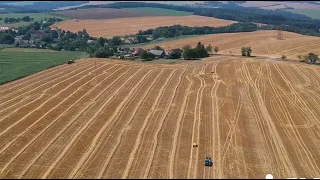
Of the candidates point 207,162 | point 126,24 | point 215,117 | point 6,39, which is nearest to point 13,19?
point 126,24

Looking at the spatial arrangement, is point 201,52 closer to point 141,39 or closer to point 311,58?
point 311,58

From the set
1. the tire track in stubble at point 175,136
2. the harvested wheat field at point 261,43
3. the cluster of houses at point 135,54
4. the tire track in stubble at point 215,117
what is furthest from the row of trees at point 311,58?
the tire track in stubble at point 175,136

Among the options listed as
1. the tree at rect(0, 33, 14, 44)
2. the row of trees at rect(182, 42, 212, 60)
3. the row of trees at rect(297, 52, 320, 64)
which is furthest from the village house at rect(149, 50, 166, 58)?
the tree at rect(0, 33, 14, 44)

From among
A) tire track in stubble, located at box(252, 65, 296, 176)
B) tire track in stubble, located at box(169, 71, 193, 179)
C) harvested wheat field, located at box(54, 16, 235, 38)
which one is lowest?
harvested wheat field, located at box(54, 16, 235, 38)

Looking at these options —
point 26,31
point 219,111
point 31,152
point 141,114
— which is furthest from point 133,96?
point 26,31

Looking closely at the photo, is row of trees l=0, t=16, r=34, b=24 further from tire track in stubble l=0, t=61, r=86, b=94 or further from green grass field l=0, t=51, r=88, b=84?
tire track in stubble l=0, t=61, r=86, b=94

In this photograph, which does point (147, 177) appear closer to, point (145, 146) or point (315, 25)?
point (145, 146)

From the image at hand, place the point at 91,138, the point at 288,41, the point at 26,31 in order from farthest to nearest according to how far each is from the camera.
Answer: the point at 26,31, the point at 288,41, the point at 91,138
